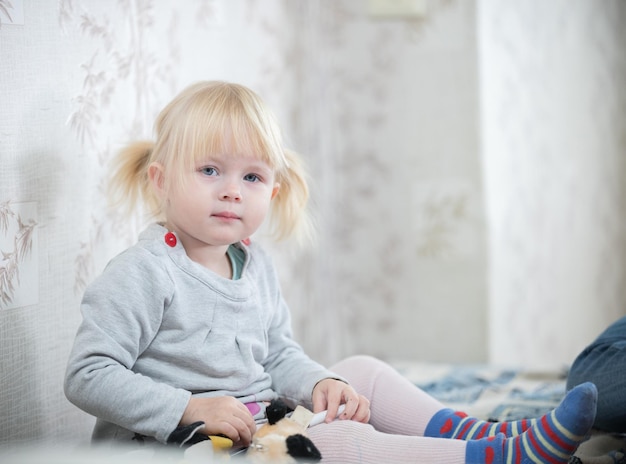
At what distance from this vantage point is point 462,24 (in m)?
2.38

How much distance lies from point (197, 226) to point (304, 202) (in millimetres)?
257

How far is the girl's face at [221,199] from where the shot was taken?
44.8 inches

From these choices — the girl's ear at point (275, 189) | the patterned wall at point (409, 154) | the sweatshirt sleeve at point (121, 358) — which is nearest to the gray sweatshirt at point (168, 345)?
the sweatshirt sleeve at point (121, 358)

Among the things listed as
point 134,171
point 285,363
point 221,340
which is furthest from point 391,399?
point 134,171

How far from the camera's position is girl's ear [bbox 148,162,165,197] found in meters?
1.18

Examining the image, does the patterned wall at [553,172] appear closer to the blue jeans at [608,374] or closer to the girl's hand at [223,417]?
the blue jeans at [608,374]

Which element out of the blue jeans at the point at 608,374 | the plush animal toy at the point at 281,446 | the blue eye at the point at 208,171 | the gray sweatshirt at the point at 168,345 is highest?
the blue eye at the point at 208,171

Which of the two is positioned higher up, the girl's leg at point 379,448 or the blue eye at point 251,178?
the blue eye at point 251,178

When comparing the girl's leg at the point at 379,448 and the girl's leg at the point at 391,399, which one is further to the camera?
the girl's leg at the point at 391,399

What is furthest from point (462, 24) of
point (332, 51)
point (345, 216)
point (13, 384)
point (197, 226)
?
point (13, 384)

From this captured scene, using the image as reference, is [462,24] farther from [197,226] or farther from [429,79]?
[197,226]

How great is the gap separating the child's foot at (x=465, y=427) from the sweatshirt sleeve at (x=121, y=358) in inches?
15.0

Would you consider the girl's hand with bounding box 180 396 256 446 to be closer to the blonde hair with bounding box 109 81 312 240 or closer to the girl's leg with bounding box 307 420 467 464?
the girl's leg with bounding box 307 420 467 464

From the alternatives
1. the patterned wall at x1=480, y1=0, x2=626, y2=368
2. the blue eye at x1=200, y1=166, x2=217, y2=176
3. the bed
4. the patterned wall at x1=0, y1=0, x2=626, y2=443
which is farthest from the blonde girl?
the patterned wall at x1=480, y1=0, x2=626, y2=368
